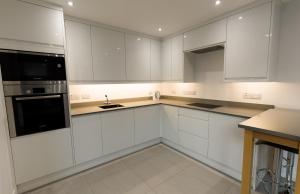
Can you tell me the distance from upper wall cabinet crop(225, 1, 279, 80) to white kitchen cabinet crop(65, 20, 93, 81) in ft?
6.80

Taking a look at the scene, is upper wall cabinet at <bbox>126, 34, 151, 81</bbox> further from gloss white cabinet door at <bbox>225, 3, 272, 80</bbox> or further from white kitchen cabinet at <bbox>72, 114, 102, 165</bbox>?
gloss white cabinet door at <bbox>225, 3, 272, 80</bbox>

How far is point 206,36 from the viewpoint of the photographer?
2.32m

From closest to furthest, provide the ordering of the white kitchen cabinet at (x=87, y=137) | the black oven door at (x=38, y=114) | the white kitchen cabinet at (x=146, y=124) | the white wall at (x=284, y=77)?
the black oven door at (x=38, y=114)
the white wall at (x=284, y=77)
the white kitchen cabinet at (x=87, y=137)
the white kitchen cabinet at (x=146, y=124)

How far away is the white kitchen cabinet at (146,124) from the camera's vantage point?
272cm

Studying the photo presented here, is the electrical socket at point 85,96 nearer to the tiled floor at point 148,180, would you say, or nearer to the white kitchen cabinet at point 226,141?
the tiled floor at point 148,180

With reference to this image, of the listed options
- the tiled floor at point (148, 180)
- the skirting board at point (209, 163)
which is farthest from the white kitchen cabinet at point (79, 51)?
the skirting board at point (209, 163)

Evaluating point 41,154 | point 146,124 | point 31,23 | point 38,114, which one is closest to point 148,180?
point 146,124

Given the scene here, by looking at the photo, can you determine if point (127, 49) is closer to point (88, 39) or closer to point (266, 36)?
point (88, 39)

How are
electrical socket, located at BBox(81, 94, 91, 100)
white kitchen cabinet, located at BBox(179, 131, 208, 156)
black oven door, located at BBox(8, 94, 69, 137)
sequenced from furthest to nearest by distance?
electrical socket, located at BBox(81, 94, 91, 100) → white kitchen cabinet, located at BBox(179, 131, 208, 156) → black oven door, located at BBox(8, 94, 69, 137)

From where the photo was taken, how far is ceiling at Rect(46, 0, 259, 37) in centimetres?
177

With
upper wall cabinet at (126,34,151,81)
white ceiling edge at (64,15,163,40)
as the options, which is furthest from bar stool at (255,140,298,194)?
white ceiling edge at (64,15,163,40)

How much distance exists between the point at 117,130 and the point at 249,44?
7.48 ft

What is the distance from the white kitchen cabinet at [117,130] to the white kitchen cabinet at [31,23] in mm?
1248

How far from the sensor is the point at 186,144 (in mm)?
2592
